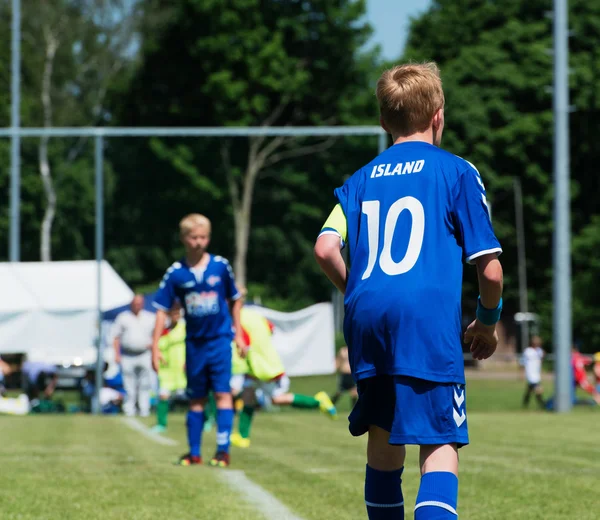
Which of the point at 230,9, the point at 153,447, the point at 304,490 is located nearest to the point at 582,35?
the point at 230,9

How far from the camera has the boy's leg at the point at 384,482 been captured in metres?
4.23

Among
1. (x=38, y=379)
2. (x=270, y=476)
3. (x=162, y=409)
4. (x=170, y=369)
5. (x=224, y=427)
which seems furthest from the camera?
(x=38, y=379)

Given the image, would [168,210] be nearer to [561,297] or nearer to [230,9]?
[561,297]

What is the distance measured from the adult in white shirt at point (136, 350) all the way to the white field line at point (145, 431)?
1206 mm

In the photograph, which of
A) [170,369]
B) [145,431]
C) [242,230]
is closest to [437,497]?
[145,431]

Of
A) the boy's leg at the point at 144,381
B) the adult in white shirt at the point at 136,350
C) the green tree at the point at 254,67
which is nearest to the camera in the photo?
the adult in white shirt at the point at 136,350

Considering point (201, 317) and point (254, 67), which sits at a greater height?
point (254, 67)

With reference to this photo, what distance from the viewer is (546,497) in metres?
7.16

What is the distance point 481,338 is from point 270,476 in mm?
4539

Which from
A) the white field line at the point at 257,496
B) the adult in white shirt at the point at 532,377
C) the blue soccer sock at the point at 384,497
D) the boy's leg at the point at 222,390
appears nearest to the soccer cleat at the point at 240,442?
the boy's leg at the point at 222,390

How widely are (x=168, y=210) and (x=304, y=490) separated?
46.8 feet

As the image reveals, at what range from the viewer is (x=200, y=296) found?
9.26 metres

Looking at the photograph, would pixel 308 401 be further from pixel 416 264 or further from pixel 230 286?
pixel 416 264

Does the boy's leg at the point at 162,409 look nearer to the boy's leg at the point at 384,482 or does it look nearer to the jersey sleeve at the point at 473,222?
the boy's leg at the point at 384,482
